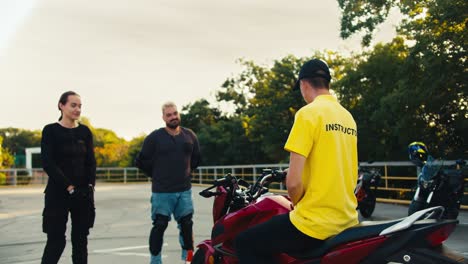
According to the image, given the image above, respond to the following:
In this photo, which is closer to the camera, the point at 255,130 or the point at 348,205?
the point at 348,205

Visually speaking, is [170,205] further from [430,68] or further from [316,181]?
[430,68]

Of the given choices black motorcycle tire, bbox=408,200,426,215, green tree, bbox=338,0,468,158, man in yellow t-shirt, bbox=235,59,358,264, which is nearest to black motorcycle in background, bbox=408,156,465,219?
black motorcycle tire, bbox=408,200,426,215

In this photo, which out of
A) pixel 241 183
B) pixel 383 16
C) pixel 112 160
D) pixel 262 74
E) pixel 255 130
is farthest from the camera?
pixel 112 160

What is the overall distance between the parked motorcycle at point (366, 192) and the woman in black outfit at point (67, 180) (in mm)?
6499

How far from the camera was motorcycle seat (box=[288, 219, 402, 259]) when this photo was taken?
8.74 feet

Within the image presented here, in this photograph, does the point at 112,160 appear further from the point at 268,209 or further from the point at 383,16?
the point at 268,209

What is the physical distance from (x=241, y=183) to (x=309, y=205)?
47.2 inches

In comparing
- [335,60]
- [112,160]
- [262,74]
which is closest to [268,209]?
[335,60]

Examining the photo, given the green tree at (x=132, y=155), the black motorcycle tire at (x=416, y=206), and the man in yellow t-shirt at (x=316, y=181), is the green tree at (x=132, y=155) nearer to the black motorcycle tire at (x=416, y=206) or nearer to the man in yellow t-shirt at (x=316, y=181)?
the black motorcycle tire at (x=416, y=206)

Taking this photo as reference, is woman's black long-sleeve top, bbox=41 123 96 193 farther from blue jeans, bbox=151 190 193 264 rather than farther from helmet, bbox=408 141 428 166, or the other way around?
helmet, bbox=408 141 428 166

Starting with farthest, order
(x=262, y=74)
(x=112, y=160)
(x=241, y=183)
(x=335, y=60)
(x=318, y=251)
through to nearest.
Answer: (x=112, y=160), (x=262, y=74), (x=335, y=60), (x=241, y=183), (x=318, y=251)

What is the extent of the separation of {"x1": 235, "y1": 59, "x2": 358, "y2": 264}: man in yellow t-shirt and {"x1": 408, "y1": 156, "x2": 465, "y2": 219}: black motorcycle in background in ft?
17.9

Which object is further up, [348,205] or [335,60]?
[335,60]

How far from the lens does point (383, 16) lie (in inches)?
744
